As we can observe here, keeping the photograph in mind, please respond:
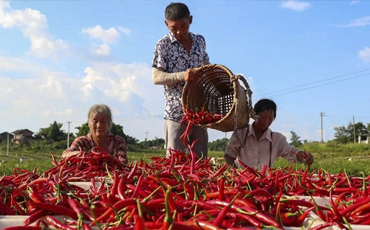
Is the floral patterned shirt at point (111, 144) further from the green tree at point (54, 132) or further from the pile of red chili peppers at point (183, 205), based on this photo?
the green tree at point (54, 132)

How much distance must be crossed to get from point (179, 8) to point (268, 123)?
1424 mm

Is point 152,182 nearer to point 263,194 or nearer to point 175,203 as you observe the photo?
point 175,203

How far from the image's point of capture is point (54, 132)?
5772 cm

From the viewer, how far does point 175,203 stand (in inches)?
72.6

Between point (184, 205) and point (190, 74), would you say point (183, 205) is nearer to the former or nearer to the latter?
point (184, 205)

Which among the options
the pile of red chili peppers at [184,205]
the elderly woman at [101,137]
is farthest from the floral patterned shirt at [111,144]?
the pile of red chili peppers at [184,205]

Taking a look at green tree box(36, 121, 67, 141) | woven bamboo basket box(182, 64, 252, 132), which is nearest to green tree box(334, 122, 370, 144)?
green tree box(36, 121, 67, 141)

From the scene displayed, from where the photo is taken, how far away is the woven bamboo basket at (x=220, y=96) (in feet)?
13.1

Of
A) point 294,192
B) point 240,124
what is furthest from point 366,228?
point 240,124

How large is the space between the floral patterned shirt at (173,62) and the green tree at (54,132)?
55357 mm

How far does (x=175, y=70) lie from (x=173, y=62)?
83mm

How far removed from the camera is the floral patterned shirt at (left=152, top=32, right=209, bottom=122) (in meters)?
4.42

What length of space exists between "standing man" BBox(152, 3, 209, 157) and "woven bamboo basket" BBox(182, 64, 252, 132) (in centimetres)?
14

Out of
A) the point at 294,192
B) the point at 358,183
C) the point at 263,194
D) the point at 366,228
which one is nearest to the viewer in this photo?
the point at 366,228
